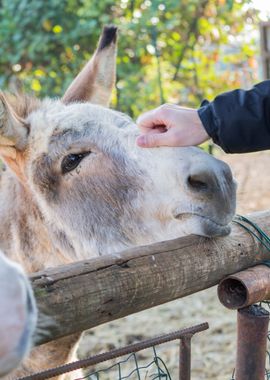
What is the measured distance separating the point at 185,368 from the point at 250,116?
78cm

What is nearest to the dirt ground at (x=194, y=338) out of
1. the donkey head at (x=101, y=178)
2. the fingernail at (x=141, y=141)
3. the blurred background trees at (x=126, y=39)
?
the donkey head at (x=101, y=178)

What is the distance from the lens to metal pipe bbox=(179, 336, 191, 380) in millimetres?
1628

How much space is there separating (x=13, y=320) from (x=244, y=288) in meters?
0.88

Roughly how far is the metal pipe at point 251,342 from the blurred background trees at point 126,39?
425cm

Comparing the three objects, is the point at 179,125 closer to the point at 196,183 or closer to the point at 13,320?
the point at 196,183

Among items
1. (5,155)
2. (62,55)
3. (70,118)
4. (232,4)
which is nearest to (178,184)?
(70,118)

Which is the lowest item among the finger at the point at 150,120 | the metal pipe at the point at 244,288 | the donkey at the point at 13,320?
the metal pipe at the point at 244,288

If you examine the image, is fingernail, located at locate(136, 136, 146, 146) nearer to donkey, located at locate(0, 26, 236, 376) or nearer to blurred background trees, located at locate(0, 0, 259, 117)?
donkey, located at locate(0, 26, 236, 376)

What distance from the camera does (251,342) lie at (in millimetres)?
1637

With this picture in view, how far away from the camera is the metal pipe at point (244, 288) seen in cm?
Answer: 162

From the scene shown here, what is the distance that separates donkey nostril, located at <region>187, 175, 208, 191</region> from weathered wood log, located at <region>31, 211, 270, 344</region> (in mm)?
181

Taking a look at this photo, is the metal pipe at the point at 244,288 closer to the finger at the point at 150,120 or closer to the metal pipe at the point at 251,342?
the metal pipe at the point at 251,342

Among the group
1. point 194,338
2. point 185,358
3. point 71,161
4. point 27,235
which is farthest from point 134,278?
point 194,338

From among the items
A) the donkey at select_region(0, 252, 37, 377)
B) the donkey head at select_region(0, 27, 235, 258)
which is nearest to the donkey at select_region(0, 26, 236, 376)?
the donkey head at select_region(0, 27, 235, 258)
